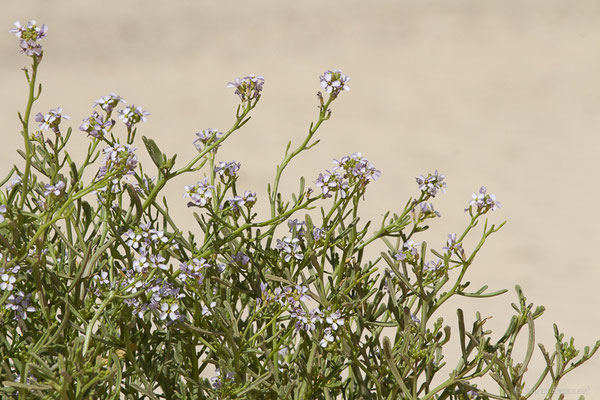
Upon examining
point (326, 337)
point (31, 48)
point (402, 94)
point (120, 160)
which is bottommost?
point (326, 337)

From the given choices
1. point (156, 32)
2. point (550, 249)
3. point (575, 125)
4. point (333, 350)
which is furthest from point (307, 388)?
point (156, 32)

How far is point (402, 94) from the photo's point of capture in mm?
8555

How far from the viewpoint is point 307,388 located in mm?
1524

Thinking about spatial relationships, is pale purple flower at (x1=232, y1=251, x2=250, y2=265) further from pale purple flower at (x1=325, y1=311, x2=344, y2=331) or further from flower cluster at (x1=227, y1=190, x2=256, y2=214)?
pale purple flower at (x1=325, y1=311, x2=344, y2=331)

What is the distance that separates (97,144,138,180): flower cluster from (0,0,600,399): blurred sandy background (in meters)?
3.66

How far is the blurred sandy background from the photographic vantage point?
620 centimetres

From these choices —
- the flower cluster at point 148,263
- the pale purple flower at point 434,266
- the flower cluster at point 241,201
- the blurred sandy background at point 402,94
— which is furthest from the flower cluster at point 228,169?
the blurred sandy background at point 402,94

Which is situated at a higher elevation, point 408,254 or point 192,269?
point 408,254

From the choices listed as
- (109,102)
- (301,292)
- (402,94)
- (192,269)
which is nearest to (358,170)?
(301,292)

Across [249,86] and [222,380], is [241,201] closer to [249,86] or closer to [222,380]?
[249,86]

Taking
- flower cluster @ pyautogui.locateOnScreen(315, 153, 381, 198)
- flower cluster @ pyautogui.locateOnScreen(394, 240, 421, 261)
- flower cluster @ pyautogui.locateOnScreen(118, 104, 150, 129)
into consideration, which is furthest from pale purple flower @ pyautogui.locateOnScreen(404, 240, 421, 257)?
flower cluster @ pyautogui.locateOnScreen(118, 104, 150, 129)

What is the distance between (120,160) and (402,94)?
7.41 m

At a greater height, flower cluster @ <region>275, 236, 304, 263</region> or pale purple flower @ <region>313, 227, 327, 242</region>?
pale purple flower @ <region>313, 227, 327, 242</region>

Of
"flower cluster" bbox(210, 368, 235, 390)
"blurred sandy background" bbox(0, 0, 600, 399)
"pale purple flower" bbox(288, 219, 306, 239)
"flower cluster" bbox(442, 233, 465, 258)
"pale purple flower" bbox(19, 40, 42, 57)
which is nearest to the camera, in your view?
"pale purple flower" bbox(19, 40, 42, 57)
